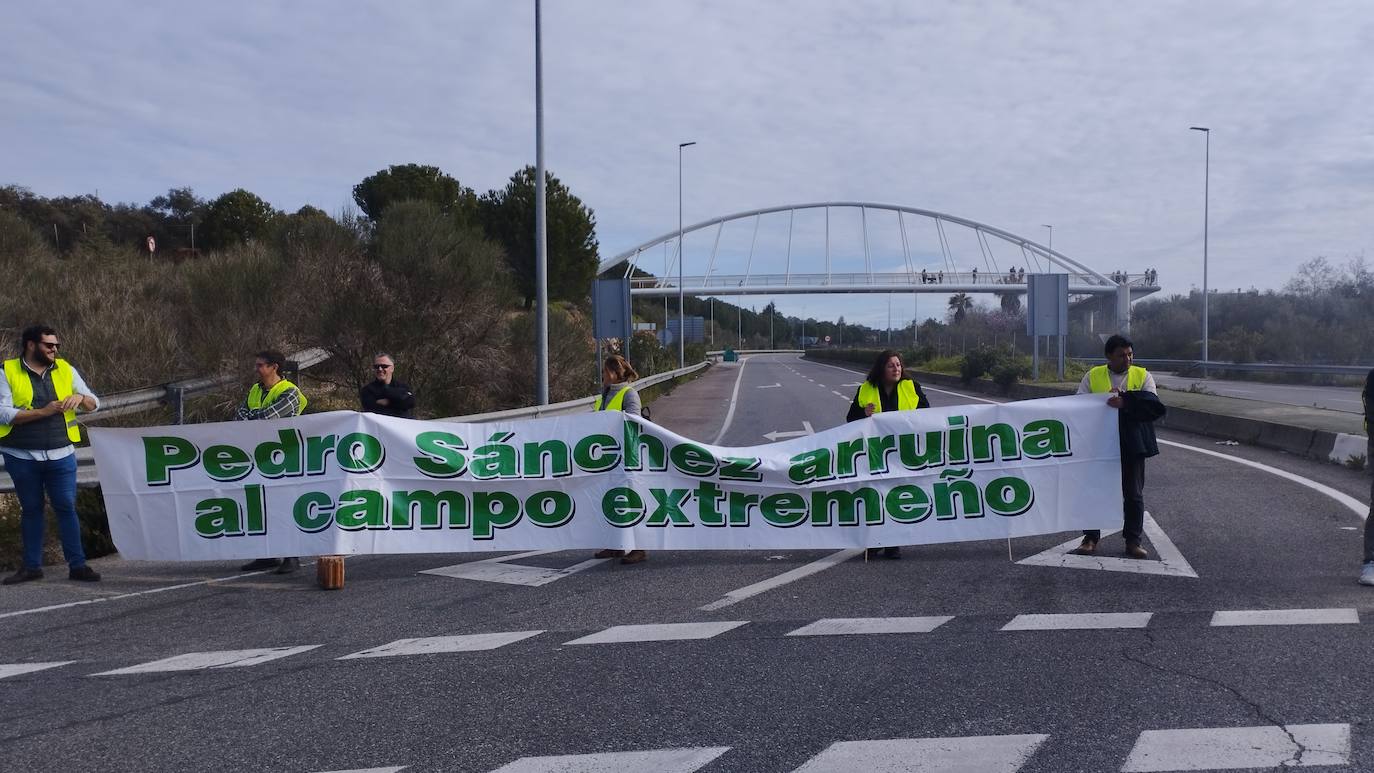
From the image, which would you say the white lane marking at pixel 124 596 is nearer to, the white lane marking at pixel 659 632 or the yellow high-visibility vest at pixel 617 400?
the yellow high-visibility vest at pixel 617 400

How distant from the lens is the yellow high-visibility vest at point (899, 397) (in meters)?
9.04

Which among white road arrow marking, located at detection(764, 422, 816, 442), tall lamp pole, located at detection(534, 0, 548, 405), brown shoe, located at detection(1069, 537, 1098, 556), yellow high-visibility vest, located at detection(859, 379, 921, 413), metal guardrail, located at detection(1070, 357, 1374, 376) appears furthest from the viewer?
metal guardrail, located at detection(1070, 357, 1374, 376)

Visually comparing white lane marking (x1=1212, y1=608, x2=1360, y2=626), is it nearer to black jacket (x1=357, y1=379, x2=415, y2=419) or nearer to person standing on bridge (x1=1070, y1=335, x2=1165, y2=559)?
person standing on bridge (x1=1070, y1=335, x2=1165, y2=559)

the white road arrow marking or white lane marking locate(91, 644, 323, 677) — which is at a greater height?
the white road arrow marking

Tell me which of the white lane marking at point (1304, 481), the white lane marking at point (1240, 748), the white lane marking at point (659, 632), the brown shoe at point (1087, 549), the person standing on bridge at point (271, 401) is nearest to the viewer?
the white lane marking at point (1240, 748)

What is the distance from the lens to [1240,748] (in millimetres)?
4230

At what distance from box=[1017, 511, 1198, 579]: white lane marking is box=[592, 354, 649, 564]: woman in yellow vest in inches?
124

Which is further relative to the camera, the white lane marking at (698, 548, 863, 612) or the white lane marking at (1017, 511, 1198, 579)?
the white lane marking at (1017, 511, 1198, 579)

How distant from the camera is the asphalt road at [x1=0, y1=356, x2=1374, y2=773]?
4336 millimetres

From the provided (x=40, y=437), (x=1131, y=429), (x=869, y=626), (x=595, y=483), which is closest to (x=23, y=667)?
(x=40, y=437)

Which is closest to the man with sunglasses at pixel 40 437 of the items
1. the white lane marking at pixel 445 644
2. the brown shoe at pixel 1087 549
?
the white lane marking at pixel 445 644

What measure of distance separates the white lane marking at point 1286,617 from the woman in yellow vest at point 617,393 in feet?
13.9

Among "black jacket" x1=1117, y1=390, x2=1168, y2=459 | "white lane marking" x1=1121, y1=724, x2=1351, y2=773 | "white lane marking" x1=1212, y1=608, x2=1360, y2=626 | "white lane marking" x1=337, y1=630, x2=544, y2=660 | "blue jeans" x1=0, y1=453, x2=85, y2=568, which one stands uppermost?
"black jacket" x1=1117, y1=390, x2=1168, y2=459

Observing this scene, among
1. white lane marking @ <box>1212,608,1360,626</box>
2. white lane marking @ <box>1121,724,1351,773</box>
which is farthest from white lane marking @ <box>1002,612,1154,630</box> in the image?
white lane marking @ <box>1121,724,1351,773</box>
